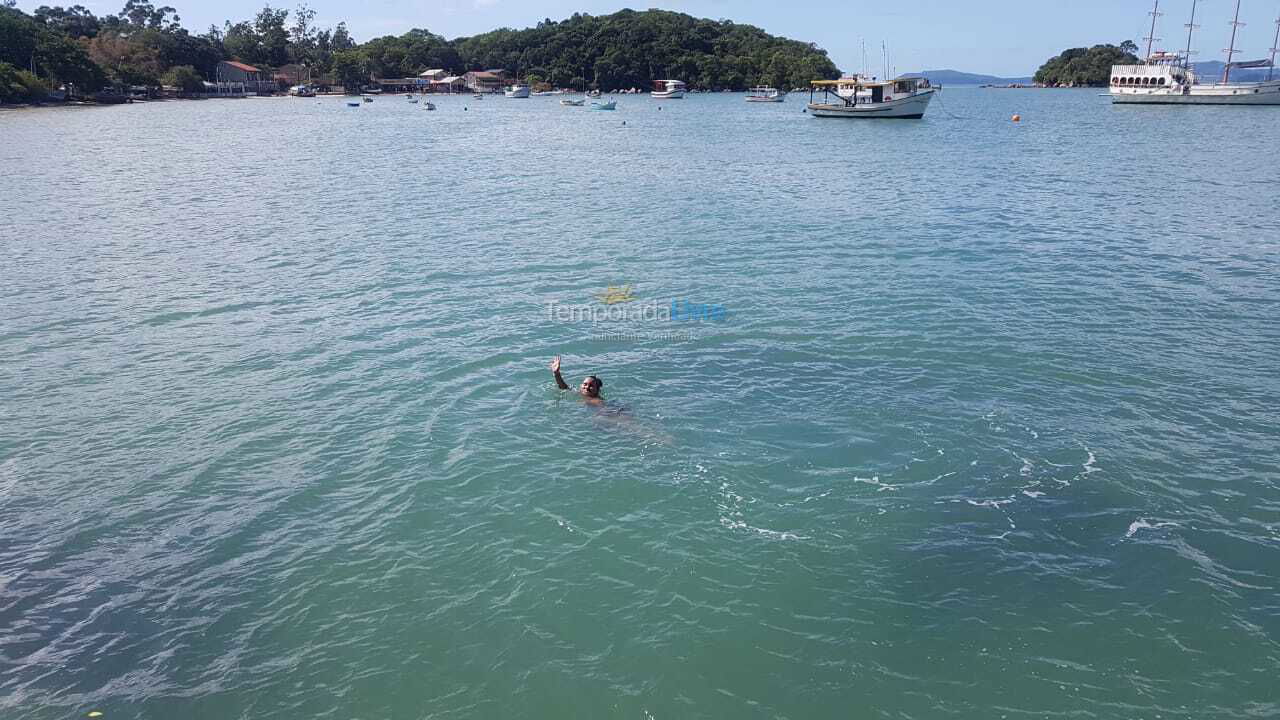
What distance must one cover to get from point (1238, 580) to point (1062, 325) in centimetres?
1584

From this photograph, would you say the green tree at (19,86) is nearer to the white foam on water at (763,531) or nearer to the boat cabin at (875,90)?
the boat cabin at (875,90)

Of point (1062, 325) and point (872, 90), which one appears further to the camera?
point (872, 90)

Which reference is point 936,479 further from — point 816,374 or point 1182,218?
point 1182,218


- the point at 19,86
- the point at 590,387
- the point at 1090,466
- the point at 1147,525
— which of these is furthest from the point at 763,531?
the point at 19,86

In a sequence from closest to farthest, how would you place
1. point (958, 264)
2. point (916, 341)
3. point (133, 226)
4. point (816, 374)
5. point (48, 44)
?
point (816, 374) → point (916, 341) → point (958, 264) → point (133, 226) → point (48, 44)

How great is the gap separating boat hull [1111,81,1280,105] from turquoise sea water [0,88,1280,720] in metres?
154

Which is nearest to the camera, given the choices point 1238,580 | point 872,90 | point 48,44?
point 1238,580

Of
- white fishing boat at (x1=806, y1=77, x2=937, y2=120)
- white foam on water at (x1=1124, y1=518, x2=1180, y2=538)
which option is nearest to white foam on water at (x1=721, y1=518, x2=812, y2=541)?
white foam on water at (x1=1124, y1=518, x2=1180, y2=538)

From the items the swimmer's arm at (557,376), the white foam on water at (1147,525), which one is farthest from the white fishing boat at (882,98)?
the white foam on water at (1147,525)

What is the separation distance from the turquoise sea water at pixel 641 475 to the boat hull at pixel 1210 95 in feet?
504

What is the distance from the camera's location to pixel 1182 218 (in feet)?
159

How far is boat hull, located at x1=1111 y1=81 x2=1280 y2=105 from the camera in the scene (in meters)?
161

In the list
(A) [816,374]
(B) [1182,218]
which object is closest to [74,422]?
(A) [816,374]

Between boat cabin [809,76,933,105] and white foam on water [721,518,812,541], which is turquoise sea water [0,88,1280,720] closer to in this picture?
white foam on water [721,518,812,541]
